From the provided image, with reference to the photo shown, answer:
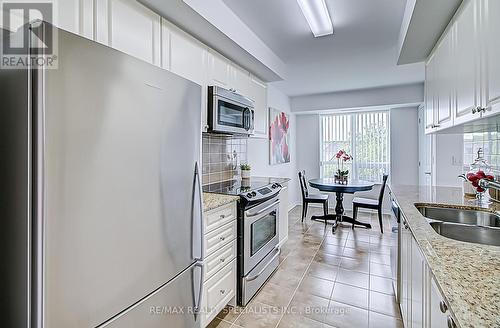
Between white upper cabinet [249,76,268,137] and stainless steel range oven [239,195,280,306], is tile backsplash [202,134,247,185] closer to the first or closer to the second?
white upper cabinet [249,76,268,137]

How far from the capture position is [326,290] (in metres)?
2.41

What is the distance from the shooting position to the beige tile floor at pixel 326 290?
1.99 meters

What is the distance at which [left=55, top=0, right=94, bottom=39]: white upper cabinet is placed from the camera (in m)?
1.15

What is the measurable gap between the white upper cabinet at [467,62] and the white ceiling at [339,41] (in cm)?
64

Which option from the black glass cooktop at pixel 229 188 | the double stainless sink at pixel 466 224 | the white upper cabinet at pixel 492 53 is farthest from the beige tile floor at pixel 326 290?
the white upper cabinet at pixel 492 53

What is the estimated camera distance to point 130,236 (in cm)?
105

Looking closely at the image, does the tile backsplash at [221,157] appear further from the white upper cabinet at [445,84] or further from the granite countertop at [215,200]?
Result: the white upper cabinet at [445,84]

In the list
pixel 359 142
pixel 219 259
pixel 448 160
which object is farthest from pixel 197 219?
pixel 359 142

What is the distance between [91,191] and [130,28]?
1090mm

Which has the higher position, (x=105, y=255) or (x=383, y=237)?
(x=105, y=255)

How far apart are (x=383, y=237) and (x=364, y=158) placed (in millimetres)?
2244

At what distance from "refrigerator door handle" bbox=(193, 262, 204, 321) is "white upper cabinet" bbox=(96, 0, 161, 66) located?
1.32 metres

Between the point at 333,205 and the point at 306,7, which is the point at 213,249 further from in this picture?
the point at 333,205

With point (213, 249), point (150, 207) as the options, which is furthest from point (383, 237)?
point (150, 207)
